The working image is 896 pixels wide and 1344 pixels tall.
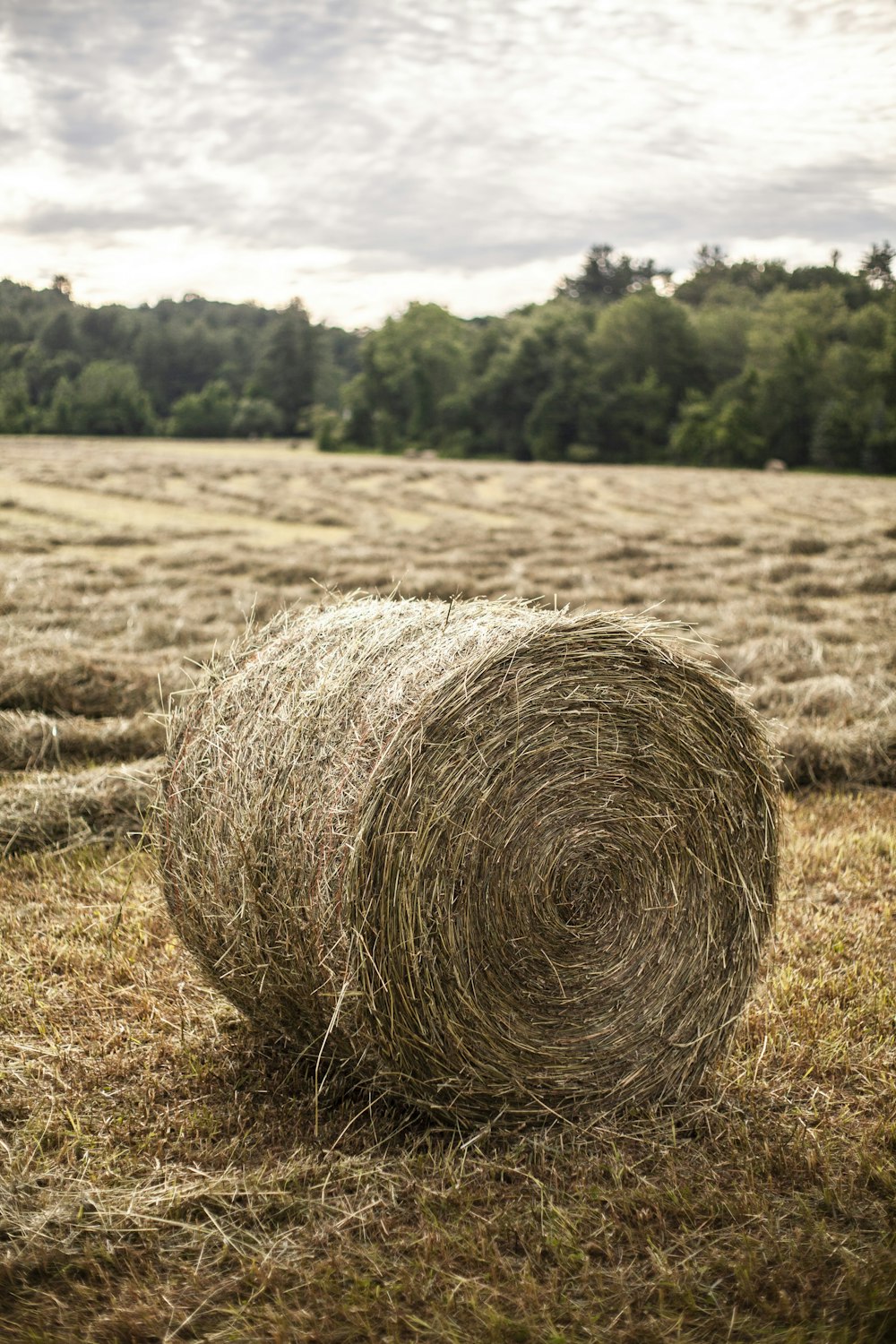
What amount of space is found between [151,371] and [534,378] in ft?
110

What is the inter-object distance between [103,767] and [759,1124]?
12.9 feet

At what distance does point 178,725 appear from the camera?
Result: 4.09 m

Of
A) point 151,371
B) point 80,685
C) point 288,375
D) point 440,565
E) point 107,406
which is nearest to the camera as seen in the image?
point 80,685

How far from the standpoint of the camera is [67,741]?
21.8 feet

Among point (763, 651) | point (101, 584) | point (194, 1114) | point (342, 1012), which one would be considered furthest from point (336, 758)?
point (101, 584)

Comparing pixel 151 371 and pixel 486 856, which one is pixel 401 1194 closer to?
pixel 486 856

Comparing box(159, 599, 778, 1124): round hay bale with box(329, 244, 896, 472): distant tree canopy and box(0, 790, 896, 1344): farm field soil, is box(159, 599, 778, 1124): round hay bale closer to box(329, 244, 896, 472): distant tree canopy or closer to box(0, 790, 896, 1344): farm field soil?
box(0, 790, 896, 1344): farm field soil

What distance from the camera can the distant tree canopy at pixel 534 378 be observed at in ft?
172

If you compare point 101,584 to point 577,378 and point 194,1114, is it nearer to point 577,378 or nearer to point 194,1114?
point 194,1114

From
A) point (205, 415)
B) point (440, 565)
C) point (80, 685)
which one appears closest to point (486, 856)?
→ point (80, 685)

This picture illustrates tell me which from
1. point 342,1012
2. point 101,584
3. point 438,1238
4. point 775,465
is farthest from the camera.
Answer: point 775,465

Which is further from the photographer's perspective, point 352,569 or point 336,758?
point 352,569

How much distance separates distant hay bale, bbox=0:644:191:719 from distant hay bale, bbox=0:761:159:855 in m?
1.41

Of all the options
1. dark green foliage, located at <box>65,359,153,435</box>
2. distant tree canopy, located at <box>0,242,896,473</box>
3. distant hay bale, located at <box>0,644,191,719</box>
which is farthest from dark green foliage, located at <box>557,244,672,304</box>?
distant hay bale, located at <box>0,644,191,719</box>
